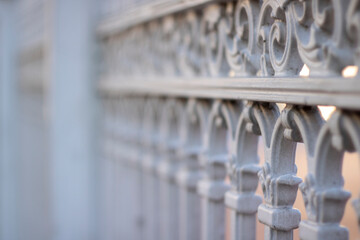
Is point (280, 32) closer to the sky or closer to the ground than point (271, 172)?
closer to the sky

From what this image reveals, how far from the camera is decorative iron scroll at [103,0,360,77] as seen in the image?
3.73 ft

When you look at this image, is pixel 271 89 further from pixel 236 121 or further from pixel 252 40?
pixel 236 121

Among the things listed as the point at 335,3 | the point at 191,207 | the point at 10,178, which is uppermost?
the point at 335,3

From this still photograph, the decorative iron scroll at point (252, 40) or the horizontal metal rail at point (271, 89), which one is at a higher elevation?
the decorative iron scroll at point (252, 40)

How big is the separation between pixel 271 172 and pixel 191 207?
820mm

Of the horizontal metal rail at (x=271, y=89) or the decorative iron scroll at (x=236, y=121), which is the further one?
the decorative iron scroll at (x=236, y=121)

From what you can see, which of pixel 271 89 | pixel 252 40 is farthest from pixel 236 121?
pixel 271 89

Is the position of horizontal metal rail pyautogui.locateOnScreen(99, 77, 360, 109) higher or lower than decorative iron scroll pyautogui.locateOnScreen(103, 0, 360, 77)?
lower

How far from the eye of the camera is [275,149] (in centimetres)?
142

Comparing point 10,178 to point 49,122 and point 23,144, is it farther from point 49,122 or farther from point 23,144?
point 49,122

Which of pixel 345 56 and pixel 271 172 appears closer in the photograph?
pixel 345 56

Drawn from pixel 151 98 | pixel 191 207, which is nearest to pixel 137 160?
pixel 151 98

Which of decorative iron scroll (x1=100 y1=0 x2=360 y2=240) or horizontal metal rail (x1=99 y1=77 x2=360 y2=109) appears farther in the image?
decorative iron scroll (x1=100 y1=0 x2=360 y2=240)

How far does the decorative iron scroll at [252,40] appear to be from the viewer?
114 centimetres
